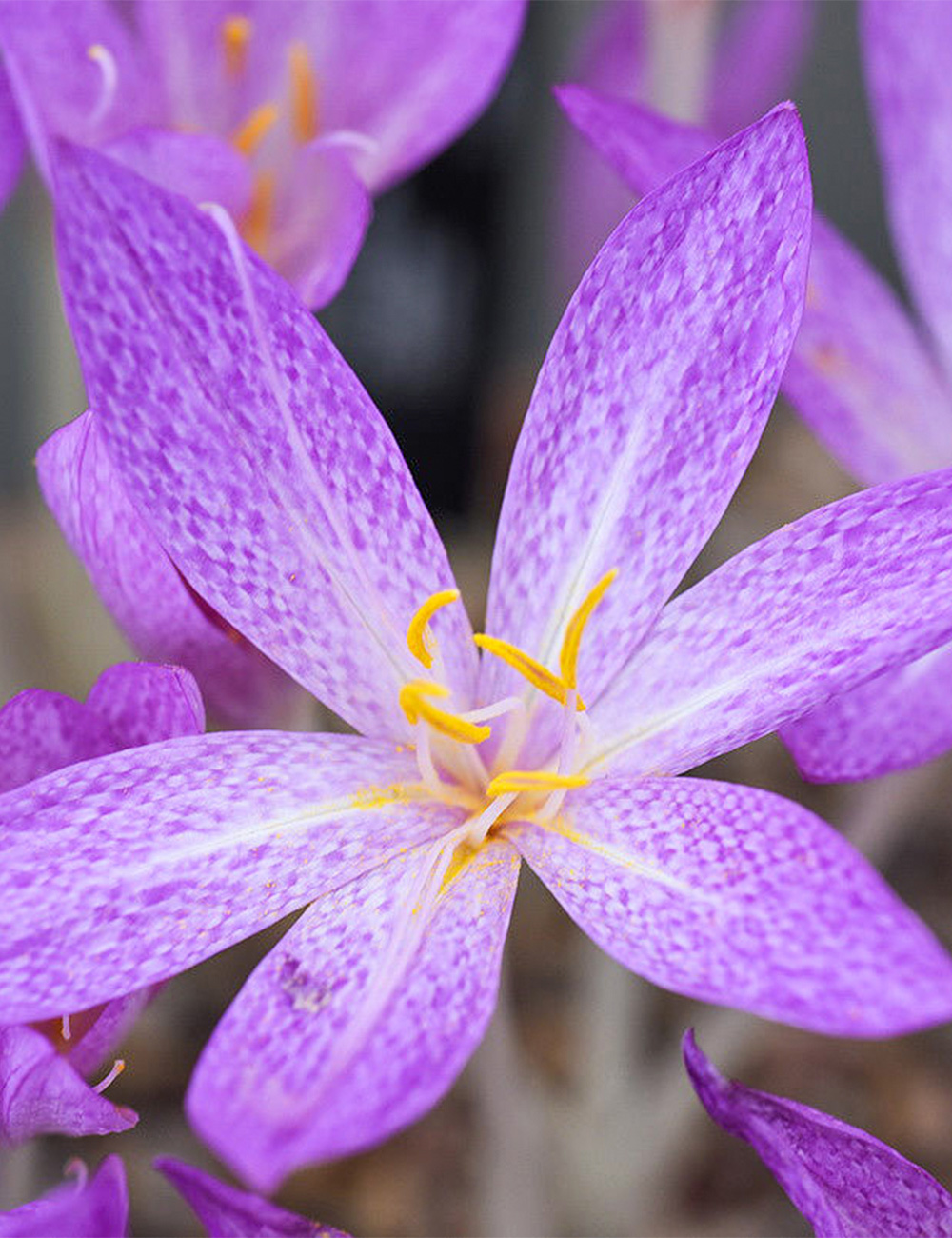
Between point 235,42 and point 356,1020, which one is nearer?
point 356,1020

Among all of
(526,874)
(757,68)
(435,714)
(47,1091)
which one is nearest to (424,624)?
(435,714)

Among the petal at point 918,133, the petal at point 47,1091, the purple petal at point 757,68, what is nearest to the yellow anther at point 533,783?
Result: the petal at point 47,1091

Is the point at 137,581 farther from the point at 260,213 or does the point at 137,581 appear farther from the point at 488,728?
the point at 260,213

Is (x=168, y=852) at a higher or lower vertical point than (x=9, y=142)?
lower

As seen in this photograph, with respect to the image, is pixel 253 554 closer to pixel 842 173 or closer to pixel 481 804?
pixel 481 804

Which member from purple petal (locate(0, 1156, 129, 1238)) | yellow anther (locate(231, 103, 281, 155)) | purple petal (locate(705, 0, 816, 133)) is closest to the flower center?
purple petal (locate(0, 1156, 129, 1238))

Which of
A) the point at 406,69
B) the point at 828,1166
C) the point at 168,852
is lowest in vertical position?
the point at 828,1166

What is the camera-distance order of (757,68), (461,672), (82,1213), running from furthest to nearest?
1. (757,68)
2. (461,672)
3. (82,1213)
